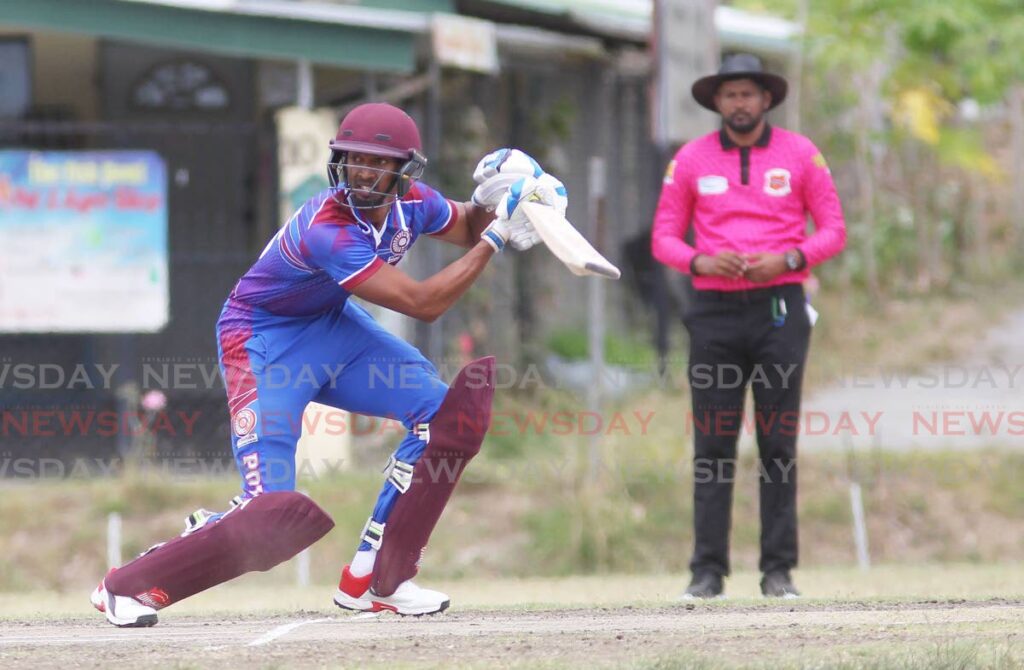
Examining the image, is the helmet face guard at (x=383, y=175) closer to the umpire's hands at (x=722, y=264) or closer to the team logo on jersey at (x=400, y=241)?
the team logo on jersey at (x=400, y=241)

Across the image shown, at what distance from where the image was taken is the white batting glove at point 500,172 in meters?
6.86

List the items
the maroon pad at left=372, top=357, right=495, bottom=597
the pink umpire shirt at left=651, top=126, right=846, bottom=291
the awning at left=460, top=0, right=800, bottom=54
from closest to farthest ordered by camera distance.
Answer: the maroon pad at left=372, top=357, right=495, bottom=597 < the pink umpire shirt at left=651, top=126, right=846, bottom=291 < the awning at left=460, top=0, right=800, bottom=54

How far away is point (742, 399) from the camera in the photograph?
8469mm

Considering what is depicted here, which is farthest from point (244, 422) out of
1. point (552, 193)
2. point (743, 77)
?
point (743, 77)

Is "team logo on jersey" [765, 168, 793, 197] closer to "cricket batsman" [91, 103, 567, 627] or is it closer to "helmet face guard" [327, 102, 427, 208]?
"cricket batsman" [91, 103, 567, 627]

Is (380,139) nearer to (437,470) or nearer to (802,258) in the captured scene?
(437,470)

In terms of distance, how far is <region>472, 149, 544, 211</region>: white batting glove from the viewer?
686 centimetres

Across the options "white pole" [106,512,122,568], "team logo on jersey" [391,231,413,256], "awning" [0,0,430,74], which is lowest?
"white pole" [106,512,122,568]

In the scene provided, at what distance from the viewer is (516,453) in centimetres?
1332

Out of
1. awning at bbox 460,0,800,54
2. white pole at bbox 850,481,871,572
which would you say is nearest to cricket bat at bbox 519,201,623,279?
white pole at bbox 850,481,871,572

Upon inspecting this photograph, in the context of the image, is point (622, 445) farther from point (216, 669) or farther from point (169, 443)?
point (216, 669)

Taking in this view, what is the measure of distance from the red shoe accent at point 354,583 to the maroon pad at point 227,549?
0.65 metres

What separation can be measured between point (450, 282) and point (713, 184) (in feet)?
7.33

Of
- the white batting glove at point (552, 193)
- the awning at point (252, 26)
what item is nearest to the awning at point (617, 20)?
the awning at point (252, 26)
